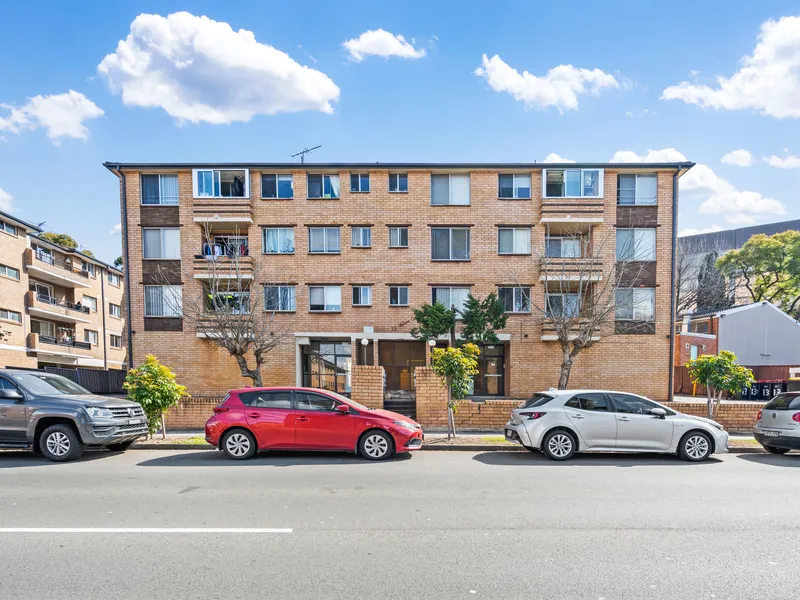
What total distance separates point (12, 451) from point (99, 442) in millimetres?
2918

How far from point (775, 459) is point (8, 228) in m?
39.9

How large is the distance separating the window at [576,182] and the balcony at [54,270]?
110 ft

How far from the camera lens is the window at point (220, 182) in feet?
72.2

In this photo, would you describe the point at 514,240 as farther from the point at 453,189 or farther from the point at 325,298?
the point at 325,298

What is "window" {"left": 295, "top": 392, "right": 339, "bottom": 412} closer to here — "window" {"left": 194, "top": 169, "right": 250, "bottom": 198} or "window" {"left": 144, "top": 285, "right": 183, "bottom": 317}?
"window" {"left": 144, "top": 285, "right": 183, "bottom": 317}

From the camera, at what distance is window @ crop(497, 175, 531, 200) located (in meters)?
22.3

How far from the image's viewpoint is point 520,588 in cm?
388

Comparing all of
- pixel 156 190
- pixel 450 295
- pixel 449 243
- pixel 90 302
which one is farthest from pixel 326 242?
pixel 90 302

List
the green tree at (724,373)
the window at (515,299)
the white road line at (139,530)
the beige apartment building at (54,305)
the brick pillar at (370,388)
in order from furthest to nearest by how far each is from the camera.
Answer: the beige apartment building at (54,305) → the window at (515,299) → the brick pillar at (370,388) → the green tree at (724,373) → the white road line at (139,530)

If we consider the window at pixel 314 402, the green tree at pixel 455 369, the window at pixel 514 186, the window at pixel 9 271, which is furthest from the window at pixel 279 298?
the window at pixel 9 271

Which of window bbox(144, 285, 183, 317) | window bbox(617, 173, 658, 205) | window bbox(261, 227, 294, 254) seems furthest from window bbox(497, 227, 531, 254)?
window bbox(144, 285, 183, 317)

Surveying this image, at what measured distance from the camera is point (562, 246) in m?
21.9

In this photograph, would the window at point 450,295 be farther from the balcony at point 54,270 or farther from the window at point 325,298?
the balcony at point 54,270

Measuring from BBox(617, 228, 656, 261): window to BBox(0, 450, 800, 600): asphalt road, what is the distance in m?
14.6
